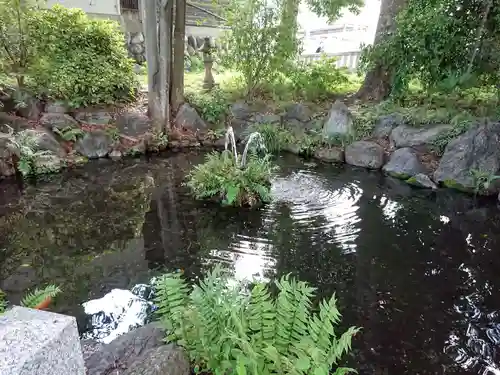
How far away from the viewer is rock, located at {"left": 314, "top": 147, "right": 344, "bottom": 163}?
27.3 ft

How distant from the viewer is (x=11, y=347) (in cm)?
118

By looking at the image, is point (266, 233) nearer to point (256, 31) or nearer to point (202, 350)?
point (202, 350)

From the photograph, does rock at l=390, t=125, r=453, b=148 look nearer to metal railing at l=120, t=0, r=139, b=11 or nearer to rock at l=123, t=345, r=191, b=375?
rock at l=123, t=345, r=191, b=375

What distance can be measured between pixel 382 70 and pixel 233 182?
6.80 meters

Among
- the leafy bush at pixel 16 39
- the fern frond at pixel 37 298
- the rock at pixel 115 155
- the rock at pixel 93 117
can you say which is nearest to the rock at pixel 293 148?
the rock at pixel 115 155

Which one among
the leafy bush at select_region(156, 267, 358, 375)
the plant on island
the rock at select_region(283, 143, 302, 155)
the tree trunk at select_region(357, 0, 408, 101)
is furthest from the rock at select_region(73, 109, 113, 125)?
the leafy bush at select_region(156, 267, 358, 375)

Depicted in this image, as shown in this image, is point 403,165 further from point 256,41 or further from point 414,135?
point 256,41

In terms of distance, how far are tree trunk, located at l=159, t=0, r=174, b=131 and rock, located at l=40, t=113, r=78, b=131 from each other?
208 cm

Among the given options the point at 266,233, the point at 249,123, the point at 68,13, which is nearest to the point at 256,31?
the point at 249,123

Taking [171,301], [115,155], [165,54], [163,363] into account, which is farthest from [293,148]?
[163,363]

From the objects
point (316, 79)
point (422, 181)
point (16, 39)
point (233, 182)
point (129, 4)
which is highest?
point (129, 4)

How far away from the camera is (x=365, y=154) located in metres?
8.02

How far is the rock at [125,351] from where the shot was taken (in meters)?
2.17

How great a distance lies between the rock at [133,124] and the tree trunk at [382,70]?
236 inches
